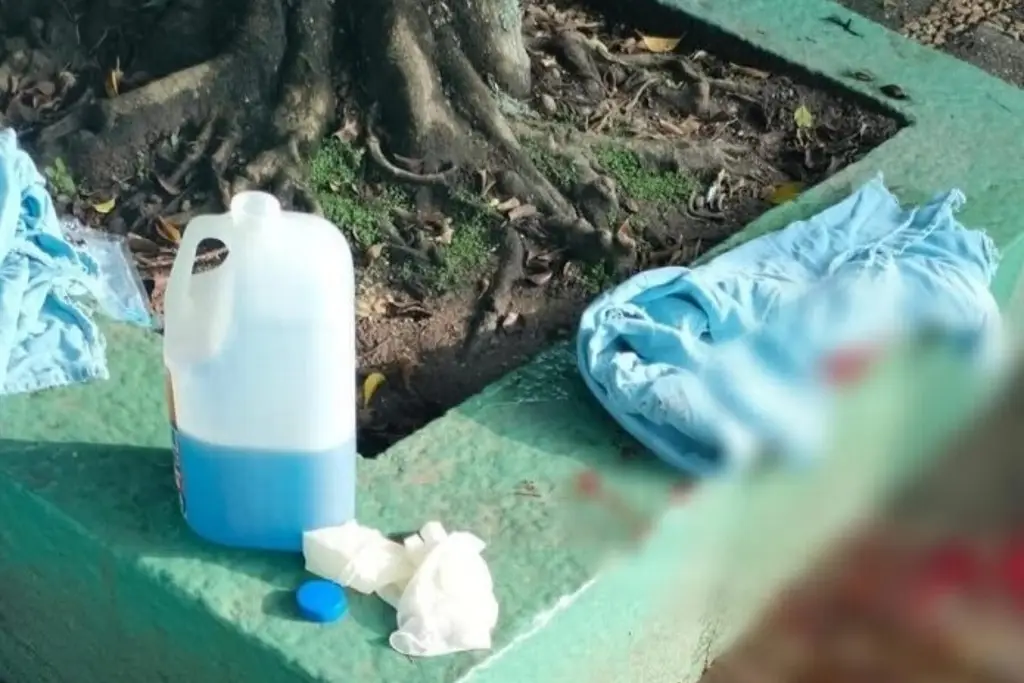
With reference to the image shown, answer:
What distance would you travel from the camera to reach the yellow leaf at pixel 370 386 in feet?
7.88

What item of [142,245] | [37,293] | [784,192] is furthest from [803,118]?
[37,293]

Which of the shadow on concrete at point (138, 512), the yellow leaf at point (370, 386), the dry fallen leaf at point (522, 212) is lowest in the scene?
the yellow leaf at point (370, 386)

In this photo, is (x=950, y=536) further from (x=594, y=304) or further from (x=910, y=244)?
(x=910, y=244)

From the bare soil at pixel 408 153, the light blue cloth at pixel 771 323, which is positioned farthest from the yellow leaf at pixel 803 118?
the light blue cloth at pixel 771 323

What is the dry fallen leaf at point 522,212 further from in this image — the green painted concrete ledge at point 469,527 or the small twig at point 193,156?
the small twig at point 193,156

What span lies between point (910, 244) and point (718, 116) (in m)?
0.68

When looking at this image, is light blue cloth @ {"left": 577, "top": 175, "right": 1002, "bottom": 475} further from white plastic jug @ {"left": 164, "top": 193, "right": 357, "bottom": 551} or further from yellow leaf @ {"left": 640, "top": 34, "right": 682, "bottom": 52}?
yellow leaf @ {"left": 640, "top": 34, "right": 682, "bottom": 52}

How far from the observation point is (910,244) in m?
2.52

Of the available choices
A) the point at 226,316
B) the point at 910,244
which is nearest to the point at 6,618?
the point at 226,316

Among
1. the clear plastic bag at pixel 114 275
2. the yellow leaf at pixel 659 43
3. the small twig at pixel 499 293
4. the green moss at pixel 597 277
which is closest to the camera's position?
the clear plastic bag at pixel 114 275

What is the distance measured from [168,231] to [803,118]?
1.27 metres

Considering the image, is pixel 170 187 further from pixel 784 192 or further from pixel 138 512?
pixel 784 192

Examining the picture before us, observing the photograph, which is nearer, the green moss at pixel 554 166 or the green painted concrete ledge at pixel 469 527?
the green painted concrete ledge at pixel 469 527

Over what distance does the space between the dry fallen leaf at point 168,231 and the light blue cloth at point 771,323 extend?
782 millimetres
